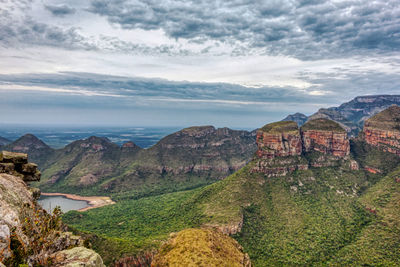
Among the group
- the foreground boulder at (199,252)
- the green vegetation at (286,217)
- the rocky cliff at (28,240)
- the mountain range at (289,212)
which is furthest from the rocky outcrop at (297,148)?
the rocky cliff at (28,240)

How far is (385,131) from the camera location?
138 metres

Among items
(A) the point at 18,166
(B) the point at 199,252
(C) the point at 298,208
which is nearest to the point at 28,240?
(B) the point at 199,252

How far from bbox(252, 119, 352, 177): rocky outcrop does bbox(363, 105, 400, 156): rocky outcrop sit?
2120 centimetres

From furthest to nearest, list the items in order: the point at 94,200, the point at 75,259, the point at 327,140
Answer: the point at 94,200 → the point at 327,140 → the point at 75,259

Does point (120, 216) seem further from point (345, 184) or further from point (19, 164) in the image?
point (345, 184)

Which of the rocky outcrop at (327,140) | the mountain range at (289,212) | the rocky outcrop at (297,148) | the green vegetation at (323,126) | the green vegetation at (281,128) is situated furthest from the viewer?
the green vegetation at (323,126)

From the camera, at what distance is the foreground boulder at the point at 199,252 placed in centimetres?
3275

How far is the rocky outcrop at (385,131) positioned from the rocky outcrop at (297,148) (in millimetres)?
21200

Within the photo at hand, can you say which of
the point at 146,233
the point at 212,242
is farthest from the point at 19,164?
the point at 146,233

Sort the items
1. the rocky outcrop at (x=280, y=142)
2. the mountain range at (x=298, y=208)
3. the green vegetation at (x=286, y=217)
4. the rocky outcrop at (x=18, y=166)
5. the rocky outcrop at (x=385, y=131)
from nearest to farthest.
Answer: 1. the rocky outcrop at (x=18, y=166)
2. the green vegetation at (x=286, y=217)
3. the mountain range at (x=298, y=208)
4. the rocky outcrop at (x=385, y=131)
5. the rocky outcrop at (x=280, y=142)

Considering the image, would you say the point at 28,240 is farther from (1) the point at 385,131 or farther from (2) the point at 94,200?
(2) the point at 94,200

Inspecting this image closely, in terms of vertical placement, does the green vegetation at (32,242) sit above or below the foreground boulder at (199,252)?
above

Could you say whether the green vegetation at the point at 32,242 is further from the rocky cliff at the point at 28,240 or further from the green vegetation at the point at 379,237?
the green vegetation at the point at 379,237

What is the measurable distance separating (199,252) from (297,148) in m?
120
